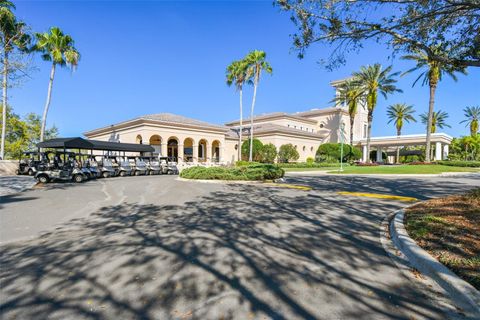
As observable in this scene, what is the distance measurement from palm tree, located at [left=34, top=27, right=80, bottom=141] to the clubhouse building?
9.08m

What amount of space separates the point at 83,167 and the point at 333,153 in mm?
36431

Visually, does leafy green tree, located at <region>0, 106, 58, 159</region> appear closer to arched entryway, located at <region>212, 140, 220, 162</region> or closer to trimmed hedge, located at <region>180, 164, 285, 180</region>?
arched entryway, located at <region>212, 140, 220, 162</region>

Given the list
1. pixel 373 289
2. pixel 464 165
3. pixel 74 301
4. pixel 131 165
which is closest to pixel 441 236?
pixel 373 289

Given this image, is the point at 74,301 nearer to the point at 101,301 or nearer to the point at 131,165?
the point at 101,301

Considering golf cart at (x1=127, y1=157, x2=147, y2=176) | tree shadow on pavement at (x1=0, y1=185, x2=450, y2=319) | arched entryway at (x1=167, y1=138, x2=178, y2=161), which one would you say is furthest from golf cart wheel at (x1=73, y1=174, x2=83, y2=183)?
arched entryway at (x1=167, y1=138, x2=178, y2=161)

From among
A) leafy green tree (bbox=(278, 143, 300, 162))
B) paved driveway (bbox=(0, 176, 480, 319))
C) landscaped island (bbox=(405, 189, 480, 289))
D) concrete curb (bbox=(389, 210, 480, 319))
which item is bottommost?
paved driveway (bbox=(0, 176, 480, 319))

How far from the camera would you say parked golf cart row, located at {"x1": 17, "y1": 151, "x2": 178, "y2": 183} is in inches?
616

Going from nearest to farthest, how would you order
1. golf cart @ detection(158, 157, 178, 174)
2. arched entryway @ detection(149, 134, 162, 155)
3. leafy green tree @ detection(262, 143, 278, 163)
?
golf cart @ detection(158, 157, 178, 174), leafy green tree @ detection(262, 143, 278, 163), arched entryway @ detection(149, 134, 162, 155)

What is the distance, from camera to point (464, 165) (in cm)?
3212

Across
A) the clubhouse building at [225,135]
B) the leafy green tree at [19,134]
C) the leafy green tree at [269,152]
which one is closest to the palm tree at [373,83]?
the clubhouse building at [225,135]

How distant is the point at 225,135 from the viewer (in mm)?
40000

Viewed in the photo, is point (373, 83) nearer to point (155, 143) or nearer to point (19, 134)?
point (155, 143)

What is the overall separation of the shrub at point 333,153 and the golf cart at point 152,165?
28051mm

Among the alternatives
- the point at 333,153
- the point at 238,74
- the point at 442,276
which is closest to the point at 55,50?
the point at 238,74
